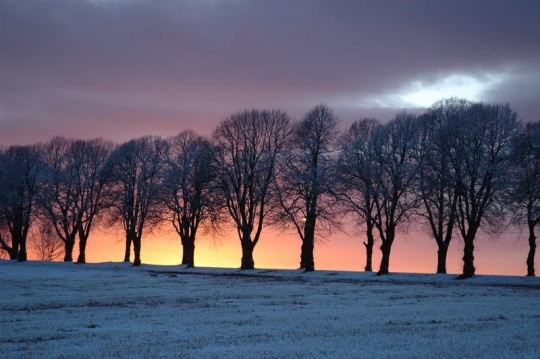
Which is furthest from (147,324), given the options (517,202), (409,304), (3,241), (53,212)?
(3,241)

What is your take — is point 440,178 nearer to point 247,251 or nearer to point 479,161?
point 479,161

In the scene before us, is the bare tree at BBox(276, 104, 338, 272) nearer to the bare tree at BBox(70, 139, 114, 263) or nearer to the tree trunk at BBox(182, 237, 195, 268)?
the tree trunk at BBox(182, 237, 195, 268)

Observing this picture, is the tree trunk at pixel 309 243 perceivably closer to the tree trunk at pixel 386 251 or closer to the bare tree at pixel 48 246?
the tree trunk at pixel 386 251

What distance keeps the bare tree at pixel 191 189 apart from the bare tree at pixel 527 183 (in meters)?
32.8

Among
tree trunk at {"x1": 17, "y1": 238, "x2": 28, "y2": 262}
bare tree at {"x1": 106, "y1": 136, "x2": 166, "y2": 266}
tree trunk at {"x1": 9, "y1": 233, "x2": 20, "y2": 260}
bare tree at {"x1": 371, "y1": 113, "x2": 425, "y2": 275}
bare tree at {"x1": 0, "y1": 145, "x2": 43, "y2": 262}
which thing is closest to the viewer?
bare tree at {"x1": 371, "y1": 113, "x2": 425, "y2": 275}

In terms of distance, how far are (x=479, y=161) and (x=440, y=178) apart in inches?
141

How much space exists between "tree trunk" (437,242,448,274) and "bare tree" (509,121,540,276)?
304 inches

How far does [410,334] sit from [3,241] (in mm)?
86308

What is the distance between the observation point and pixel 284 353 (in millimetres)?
14680

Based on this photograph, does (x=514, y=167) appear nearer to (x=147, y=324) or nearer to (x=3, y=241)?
(x=147, y=324)

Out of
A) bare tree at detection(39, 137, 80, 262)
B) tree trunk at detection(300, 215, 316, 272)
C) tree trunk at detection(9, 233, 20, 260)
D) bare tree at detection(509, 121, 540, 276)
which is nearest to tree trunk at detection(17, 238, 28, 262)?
bare tree at detection(39, 137, 80, 262)

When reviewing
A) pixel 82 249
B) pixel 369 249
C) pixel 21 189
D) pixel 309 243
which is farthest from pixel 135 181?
pixel 369 249

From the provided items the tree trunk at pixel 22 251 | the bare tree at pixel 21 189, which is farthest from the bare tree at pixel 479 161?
the tree trunk at pixel 22 251

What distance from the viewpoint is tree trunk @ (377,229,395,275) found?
55.2m
